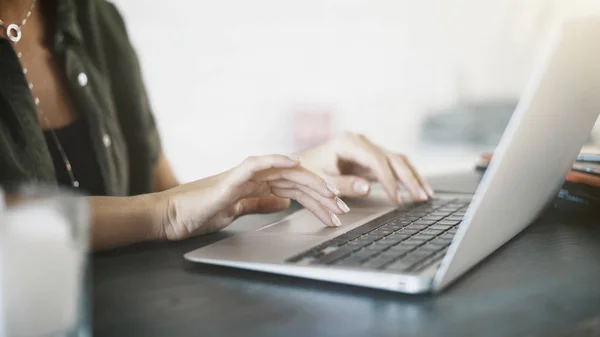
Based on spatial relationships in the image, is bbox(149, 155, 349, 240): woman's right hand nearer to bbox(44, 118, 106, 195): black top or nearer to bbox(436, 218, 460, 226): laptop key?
bbox(436, 218, 460, 226): laptop key

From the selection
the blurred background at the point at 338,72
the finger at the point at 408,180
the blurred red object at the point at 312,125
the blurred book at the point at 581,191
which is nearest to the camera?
the blurred book at the point at 581,191

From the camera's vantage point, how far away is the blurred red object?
3141 mm

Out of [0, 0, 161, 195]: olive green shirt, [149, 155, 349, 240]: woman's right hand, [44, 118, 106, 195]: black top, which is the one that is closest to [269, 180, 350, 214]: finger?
[149, 155, 349, 240]: woman's right hand

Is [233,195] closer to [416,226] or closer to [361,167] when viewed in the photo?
[416,226]

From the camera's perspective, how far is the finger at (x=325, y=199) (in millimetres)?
766

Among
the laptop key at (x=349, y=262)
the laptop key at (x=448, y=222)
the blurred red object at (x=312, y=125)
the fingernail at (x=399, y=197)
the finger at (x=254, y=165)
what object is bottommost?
the blurred red object at (x=312, y=125)

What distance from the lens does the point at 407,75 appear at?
3.13m

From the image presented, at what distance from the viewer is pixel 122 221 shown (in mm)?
742

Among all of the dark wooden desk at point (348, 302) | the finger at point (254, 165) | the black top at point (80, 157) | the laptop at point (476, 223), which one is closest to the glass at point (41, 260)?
the dark wooden desk at point (348, 302)

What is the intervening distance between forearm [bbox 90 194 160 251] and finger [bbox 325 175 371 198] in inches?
12.3

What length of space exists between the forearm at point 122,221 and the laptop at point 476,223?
0.11 m

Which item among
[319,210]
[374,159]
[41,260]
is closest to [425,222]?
[319,210]

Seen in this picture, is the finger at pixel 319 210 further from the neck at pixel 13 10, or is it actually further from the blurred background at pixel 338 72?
the blurred background at pixel 338 72

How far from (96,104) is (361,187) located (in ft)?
1.84
